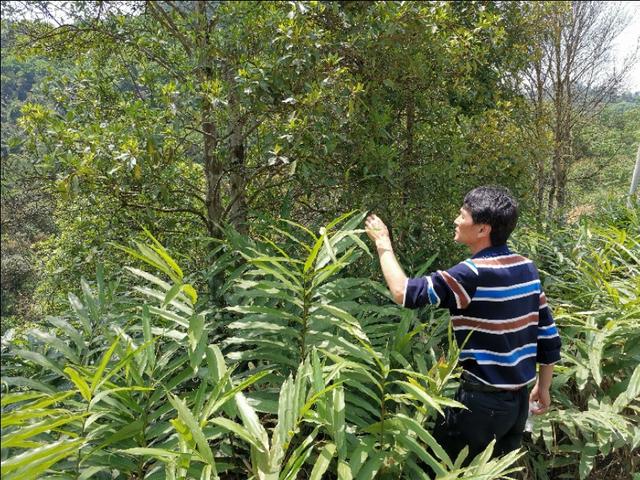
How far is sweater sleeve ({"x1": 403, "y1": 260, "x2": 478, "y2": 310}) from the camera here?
200 cm

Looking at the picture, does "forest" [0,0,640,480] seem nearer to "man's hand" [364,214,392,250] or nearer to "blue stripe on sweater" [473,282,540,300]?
"man's hand" [364,214,392,250]

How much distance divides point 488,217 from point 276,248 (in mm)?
1052

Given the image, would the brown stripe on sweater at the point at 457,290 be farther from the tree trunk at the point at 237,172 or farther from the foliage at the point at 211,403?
the tree trunk at the point at 237,172

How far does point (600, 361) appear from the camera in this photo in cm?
284

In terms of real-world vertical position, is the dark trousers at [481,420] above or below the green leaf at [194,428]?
below

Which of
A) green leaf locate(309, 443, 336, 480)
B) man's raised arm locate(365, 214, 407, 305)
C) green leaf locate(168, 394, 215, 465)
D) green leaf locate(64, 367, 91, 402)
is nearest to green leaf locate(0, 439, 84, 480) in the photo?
green leaf locate(64, 367, 91, 402)

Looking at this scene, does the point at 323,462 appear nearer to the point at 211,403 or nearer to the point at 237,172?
the point at 211,403

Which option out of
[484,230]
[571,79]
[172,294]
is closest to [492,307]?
[484,230]

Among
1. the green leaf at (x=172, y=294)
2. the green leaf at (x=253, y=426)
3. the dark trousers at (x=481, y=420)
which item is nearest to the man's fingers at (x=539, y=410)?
the dark trousers at (x=481, y=420)

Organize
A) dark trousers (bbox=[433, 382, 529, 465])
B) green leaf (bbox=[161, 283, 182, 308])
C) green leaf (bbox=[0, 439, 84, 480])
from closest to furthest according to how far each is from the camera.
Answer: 1. green leaf (bbox=[0, 439, 84, 480])
2. green leaf (bbox=[161, 283, 182, 308])
3. dark trousers (bbox=[433, 382, 529, 465])

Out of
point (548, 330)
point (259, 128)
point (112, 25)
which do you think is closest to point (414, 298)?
point (548, 330)

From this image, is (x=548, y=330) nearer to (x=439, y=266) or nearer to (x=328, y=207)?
(x=439, y=266)

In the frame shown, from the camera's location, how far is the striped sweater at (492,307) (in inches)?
80.0

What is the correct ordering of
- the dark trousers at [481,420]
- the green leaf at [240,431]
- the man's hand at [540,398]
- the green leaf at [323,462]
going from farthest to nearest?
the man's hand at [540,398] → the dark trousers at [481,420] → the green leaf at [323,462] → the green leaf at [240,431]
